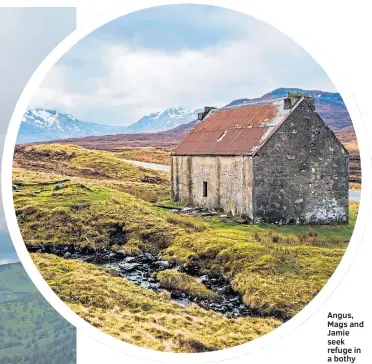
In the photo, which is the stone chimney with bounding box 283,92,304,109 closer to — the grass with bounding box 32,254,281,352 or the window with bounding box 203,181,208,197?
the window with bounding box 203,181,208,197

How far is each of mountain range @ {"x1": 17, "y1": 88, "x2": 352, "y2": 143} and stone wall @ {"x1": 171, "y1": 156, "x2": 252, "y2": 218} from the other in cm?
96

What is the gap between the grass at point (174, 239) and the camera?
33.6ft

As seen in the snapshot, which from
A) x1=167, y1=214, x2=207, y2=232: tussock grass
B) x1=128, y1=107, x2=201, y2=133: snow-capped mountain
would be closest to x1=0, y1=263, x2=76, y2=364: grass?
x1=128, y1=107, x2=201, y2=133: snow-capped mountain

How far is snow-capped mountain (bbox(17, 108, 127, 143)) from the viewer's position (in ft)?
40.5

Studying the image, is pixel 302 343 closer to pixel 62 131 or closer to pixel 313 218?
pixel 313 218

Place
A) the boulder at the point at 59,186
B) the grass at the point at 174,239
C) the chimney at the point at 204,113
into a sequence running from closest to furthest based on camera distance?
the grass at the point at 174,239 < the boulder at the point at 59,186 < the chimney at the point at 204,113

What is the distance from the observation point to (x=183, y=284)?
411 inches

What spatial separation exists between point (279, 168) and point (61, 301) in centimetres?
439

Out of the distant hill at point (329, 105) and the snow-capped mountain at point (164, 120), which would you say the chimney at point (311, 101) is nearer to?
the distant hill at point (329, 105)

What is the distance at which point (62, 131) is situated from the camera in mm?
13789

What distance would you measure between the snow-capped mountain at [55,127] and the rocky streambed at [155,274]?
2.44 metres

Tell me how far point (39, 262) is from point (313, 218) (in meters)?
4.95

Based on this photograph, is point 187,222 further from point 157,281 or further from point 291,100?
point 291,100

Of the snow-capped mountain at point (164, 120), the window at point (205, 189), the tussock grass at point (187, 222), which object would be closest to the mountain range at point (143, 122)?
the snow-capped mountain at point (164, 120)
